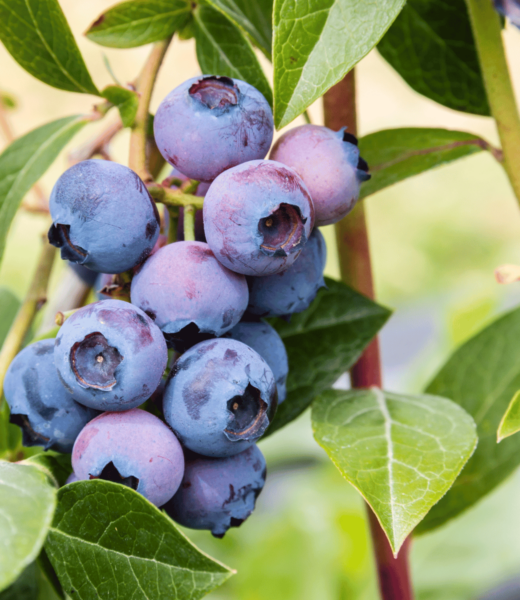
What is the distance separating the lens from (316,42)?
51cm

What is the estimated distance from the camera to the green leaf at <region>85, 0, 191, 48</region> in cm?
68


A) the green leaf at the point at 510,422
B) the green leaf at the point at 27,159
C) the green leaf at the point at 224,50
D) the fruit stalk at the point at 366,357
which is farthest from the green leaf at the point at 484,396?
the green leaf at the point at 27,159

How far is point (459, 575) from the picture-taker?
1.35 m

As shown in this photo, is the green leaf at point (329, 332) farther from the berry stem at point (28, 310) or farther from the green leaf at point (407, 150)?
the berry stem at point (28, 310)

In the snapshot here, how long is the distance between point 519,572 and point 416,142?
104cm

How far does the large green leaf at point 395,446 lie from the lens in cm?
51

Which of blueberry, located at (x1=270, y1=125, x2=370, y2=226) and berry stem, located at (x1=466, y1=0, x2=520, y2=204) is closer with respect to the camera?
blueberry, located at (x1=270, y1=125, x2=370, y2=226)

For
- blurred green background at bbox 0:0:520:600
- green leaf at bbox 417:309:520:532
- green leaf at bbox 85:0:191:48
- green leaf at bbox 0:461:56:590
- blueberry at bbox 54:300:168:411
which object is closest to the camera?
green leaf at bbox 0:461:56:590

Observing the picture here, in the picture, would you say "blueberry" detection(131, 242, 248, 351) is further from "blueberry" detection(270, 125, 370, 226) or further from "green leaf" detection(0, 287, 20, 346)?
"green leaf" detection(0, 287, 20, 346)

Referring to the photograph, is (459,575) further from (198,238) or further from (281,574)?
(198,238)

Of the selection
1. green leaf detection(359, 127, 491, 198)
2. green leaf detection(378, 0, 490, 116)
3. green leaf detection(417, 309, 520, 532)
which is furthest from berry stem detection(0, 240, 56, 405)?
green leaf detection(417, 309, 520, 532)

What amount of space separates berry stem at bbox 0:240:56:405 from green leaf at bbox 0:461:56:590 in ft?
0.55

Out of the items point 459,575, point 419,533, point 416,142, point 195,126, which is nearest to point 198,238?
point 195,126

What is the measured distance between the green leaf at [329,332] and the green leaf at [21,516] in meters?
0.37
